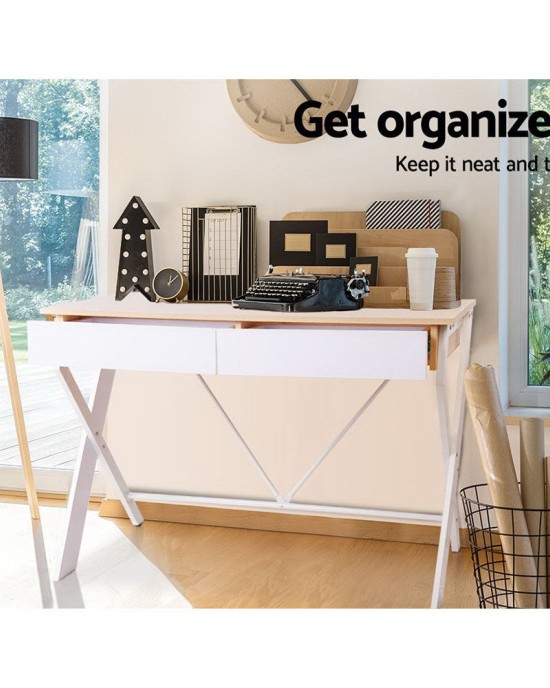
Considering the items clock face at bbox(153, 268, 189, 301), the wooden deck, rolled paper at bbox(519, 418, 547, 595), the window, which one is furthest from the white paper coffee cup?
the wooden deck

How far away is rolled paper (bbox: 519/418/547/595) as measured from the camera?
2352 mm

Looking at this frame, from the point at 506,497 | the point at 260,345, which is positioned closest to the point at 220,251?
the point at 260,345

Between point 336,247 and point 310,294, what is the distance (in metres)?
0.39

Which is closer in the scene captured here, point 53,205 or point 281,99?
point 281,99

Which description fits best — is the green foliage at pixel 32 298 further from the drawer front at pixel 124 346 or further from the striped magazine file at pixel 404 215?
the striped magazine file at pixel 404 215

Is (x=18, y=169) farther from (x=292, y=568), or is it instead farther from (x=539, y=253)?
(x=539, y=253)

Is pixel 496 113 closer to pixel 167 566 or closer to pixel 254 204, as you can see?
pixel 254 204

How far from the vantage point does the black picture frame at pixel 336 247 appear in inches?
114

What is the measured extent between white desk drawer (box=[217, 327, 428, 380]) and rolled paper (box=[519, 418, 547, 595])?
33cm

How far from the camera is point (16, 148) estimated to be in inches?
128

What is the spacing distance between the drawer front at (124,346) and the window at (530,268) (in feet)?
4.08
